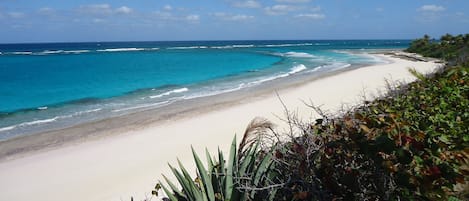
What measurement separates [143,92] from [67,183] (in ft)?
49.7

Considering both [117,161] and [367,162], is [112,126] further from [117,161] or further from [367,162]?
[367,162]

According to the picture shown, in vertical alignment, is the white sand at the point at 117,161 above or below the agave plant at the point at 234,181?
below

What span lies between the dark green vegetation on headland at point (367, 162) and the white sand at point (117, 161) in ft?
5.31

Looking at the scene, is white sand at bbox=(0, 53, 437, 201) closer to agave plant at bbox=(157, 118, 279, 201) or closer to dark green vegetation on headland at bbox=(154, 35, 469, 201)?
agave plant at bbox=(157, 118, 279, 201)

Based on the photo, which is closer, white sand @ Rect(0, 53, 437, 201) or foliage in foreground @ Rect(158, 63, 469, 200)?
foliage in foreground @ Rect(158, 63, 469, 200)

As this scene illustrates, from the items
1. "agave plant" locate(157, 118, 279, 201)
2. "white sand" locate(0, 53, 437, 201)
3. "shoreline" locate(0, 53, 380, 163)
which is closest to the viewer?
"agave plant" locate(157, 118, 279, 201)

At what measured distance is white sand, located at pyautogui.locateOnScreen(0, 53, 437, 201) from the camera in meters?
7.29

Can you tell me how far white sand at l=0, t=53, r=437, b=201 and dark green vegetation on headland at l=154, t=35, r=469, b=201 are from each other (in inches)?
63.8

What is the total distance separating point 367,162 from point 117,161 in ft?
23.7

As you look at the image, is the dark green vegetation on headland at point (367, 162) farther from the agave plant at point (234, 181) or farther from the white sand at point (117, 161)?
the white sand at point (117, 161)

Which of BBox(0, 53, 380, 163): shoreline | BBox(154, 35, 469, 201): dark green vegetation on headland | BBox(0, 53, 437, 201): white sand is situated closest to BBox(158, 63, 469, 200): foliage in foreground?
BBox(154, 35, 469, 201): dark green vegetation on headland

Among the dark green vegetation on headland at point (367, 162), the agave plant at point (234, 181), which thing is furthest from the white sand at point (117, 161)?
the dark green vegetation on headland at point (367, 162)

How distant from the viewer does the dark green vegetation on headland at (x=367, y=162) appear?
7.80 feet

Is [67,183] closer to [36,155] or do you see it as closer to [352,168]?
[36,155]
